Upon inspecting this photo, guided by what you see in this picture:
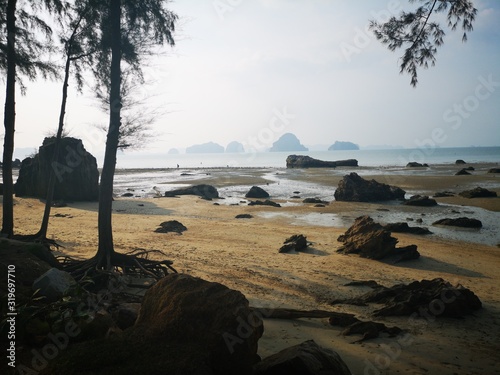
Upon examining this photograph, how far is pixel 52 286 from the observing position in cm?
523

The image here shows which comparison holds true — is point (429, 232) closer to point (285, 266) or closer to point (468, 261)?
point (468, 261)

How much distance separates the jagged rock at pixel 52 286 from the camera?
5.13 metres

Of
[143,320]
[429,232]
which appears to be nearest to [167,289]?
[143,320]

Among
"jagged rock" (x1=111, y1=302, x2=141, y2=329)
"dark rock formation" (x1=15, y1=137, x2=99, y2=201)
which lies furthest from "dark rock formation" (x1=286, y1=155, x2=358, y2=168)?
"jagged rock" (x1=111, y1=302, x2=141, y2=329)

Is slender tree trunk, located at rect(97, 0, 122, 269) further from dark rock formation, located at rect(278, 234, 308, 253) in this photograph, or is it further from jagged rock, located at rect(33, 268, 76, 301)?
dark rock formation, located at rect(278, 234, 308, 253)

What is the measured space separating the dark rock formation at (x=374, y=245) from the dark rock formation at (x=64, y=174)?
68.2 feet

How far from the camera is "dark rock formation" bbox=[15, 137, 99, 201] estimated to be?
78.2 feet

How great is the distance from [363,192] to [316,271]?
758 inches

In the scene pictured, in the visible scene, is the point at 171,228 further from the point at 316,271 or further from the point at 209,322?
the point at 209,322

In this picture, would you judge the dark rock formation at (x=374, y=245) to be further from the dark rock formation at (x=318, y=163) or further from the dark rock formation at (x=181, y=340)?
the dark rock formation at (x=318, y=163)

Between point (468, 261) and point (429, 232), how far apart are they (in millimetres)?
4792

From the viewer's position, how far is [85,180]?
24953 mm

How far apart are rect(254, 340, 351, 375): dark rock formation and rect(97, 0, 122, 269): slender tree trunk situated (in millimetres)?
5847

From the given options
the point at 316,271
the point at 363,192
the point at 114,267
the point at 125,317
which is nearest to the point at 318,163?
the point at 363,192
